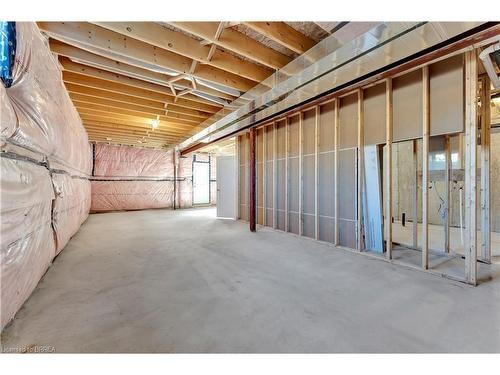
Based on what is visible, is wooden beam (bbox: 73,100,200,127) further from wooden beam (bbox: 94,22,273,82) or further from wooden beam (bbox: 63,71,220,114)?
wooden beam (bbox: 94,22,273,82)

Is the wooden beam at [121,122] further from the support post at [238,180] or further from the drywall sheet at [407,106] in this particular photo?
the drywall sheet at [407,106]

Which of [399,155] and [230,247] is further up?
[399,155]

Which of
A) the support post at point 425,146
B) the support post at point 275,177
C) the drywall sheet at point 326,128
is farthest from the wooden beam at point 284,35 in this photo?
the support post at point 275,177

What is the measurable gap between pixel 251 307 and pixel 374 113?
297cm

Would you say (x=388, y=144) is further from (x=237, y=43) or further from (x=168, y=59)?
(x=168, y=59)

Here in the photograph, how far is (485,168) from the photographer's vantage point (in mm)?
2754

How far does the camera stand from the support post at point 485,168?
9.00 feet

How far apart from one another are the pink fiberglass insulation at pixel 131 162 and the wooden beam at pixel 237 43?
7160 mm

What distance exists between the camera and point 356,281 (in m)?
2.25

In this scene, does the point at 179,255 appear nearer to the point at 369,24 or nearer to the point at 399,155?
the point at 369,24

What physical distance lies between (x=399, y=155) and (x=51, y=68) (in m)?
6.94

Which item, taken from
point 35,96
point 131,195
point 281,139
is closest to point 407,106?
point 281,139
